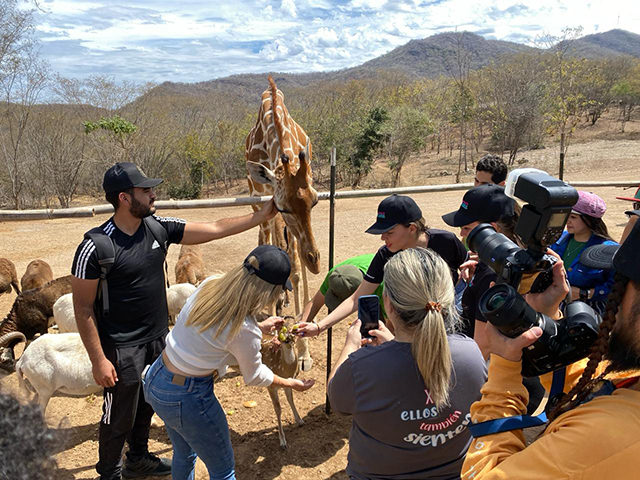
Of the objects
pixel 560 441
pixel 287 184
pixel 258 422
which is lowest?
pixel 258 422

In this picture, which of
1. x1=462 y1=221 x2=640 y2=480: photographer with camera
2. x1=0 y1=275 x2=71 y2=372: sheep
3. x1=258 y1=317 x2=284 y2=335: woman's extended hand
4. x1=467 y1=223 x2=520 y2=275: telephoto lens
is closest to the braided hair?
x1=462 y1=221 x2=640 y2=480: photographer with camera

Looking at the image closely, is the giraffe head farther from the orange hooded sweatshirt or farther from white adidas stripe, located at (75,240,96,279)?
the orange hooded sweatshirt

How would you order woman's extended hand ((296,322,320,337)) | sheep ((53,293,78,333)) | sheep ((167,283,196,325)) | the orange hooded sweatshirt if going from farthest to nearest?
sheep ((167,283,196,325)) → sheep ((53,293,78,333)) → woman's extended hand ((296,322,320,337)) → the orange hooded sweatshirt

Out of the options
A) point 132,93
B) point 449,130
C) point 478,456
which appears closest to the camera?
point 478,456

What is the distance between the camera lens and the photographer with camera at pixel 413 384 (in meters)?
1.97

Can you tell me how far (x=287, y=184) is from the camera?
15.3ft

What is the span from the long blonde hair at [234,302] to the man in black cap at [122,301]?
2.84 ft

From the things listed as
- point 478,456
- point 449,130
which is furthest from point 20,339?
point 449,130

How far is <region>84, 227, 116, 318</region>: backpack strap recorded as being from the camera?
3.10 metres

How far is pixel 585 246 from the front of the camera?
3902mm

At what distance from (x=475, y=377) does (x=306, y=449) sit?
255cm

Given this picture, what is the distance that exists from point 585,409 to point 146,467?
3.74 metres

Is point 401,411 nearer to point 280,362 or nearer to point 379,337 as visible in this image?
point 379,337

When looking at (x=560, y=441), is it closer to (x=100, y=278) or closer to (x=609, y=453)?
(x=609, y=453)
